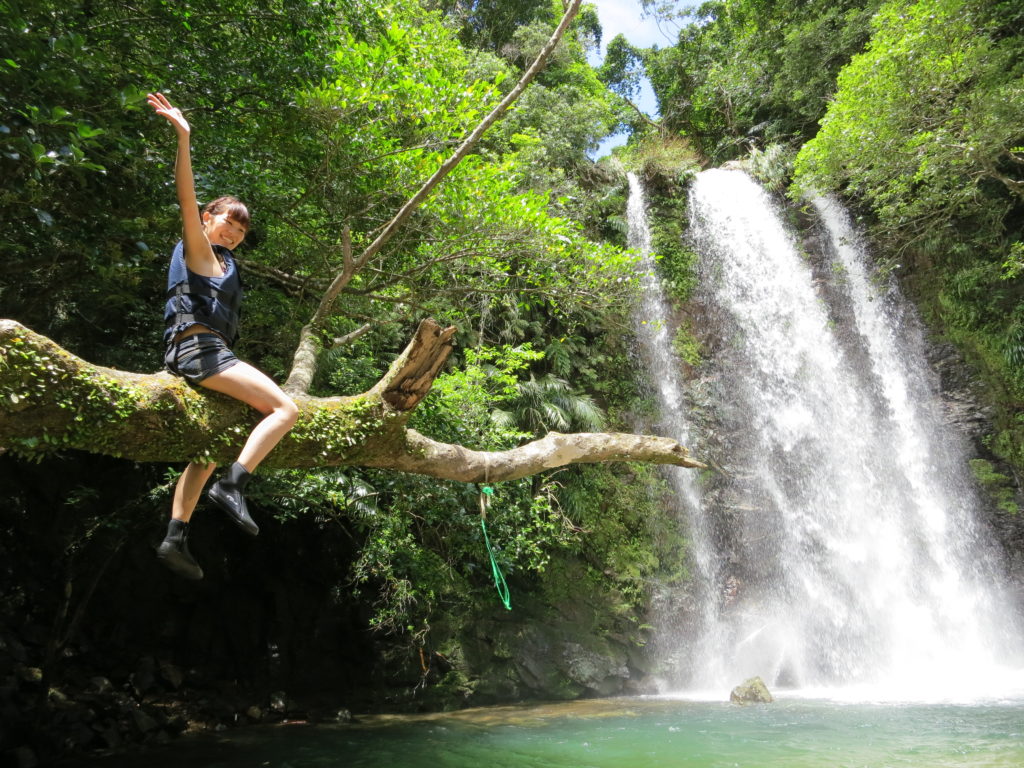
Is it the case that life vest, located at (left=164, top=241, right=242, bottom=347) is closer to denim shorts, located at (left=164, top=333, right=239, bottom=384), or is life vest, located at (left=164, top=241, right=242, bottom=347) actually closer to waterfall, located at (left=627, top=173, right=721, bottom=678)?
denim shorts, located at (left=164, top=333, right=239, bottom=384)

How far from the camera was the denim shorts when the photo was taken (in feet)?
9.27

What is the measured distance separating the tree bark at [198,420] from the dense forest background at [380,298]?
0.94 ft

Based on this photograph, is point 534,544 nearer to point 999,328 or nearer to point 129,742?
point 129,742

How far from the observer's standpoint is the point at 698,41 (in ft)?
76.3

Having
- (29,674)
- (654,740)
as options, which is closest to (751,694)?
(654,740)

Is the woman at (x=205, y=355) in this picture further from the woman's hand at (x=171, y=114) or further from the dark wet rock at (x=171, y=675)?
the dark wet rock at (x=171, y=675)

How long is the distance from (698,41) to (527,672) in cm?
2226

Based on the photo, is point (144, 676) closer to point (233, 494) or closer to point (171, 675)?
point (171, 675)

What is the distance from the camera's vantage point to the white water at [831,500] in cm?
1174

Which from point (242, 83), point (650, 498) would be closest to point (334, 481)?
point (242, 83)

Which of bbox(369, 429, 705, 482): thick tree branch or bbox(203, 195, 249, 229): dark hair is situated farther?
bbox(369, 429, 705, 482): thick tree branch

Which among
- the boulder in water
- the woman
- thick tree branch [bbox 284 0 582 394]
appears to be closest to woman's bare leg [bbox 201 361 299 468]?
the woman

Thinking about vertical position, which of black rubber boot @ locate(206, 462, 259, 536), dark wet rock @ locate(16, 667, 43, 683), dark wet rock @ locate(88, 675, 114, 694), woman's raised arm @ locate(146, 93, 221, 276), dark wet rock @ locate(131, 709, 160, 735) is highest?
woman's raised arm @ locate(146, 93, 221, 276)

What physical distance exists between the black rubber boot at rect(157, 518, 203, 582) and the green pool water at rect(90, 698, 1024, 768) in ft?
14.9
